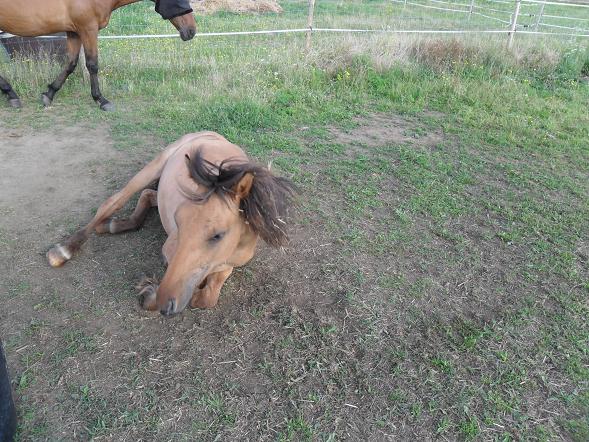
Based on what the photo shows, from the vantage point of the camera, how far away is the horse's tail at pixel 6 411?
6.36ft

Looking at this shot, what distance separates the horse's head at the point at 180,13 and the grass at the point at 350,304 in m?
1.14

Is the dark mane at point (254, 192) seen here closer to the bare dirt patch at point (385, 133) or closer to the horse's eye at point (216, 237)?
the horse's eye at point (216, 237)

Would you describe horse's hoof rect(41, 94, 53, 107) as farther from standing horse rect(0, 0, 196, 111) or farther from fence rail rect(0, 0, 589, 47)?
fence rail rect(0, 0, 589, 47)

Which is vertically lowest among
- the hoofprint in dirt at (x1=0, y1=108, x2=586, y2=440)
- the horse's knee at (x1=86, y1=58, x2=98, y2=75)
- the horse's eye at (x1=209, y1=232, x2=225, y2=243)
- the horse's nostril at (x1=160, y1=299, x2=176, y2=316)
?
the hoofprint in dirt at (x1=0, y1=108, x2=586, y2=440)

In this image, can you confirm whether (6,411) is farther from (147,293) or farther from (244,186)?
(244,186)

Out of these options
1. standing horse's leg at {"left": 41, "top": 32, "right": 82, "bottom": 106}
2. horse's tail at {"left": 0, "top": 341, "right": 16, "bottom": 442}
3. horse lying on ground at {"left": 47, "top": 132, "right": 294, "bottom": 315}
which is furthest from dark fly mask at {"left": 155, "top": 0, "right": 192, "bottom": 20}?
horse's tail at {"left": 0, "top": 341, "right": 16, "bottom": 442}

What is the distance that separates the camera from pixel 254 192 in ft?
8.20

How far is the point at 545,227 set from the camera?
388cm

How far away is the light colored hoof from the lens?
3.16m

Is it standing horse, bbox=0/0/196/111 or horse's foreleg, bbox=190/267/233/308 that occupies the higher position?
standing horse, bbox=0/0/196/111

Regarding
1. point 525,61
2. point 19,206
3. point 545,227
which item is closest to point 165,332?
point 19,206

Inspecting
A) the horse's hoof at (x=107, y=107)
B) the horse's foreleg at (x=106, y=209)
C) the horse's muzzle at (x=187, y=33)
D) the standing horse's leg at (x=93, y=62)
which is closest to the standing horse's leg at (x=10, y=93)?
the standing horse's leg at (x=93, y=62)

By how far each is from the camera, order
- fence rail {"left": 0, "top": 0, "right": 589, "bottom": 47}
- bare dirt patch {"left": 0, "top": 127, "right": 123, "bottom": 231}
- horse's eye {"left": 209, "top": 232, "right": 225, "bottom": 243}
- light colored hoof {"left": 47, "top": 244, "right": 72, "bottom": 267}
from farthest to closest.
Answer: fence rail {"left": 0, "top": 0, "right": 589, "bottom": 47} < bare dirt patch {"left": 0, "top": 127, "right": 123, "bottom": 231} < light colored hoof {"left": 47, "top": 244, "right": 72, "bottom": 267} < horse's eye {"left": 209, "top": 232, "right": 225, "bottom": 243}

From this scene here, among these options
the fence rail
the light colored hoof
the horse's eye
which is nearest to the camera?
the horse's eye
